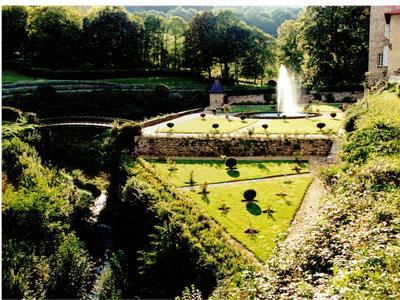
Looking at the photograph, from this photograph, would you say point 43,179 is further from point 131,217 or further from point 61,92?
point 61,92

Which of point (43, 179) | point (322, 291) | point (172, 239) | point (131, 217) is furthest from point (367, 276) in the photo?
point (43, 179)

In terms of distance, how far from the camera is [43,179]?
2527 cm

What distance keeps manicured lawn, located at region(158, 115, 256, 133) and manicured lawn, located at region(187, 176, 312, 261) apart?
1060 cm

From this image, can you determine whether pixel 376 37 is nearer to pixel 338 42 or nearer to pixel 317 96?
pixel 317 96

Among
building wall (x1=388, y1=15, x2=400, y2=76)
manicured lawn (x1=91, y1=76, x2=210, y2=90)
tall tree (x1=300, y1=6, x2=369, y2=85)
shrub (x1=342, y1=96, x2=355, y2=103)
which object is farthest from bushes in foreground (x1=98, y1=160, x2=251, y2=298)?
tall tree (x1=300, y1=6, x2=369, y2=85)

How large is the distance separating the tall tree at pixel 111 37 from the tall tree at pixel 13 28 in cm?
884

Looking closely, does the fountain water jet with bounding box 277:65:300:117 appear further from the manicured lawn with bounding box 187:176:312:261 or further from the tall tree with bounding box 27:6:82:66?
the tall tree with bounding box 27:6:82:66

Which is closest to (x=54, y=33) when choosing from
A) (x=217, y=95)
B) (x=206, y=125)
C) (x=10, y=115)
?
(x=217, y=95)

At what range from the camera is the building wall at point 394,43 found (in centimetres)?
3866

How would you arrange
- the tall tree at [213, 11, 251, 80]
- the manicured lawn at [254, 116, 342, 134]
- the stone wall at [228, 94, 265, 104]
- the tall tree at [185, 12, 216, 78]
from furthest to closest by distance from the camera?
1. the tall tree at [185, 12, 216, 78]
2. the tall tree at [213, 11, 251, 80]
3. the stone wall at [228, 94, 265, 104]
4. the manicured lawn at [254, 116, 342, 134]

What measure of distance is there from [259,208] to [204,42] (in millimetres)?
49121

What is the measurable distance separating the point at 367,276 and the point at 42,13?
65399mm

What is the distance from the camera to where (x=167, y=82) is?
66625mm

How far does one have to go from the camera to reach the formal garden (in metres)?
12.2
